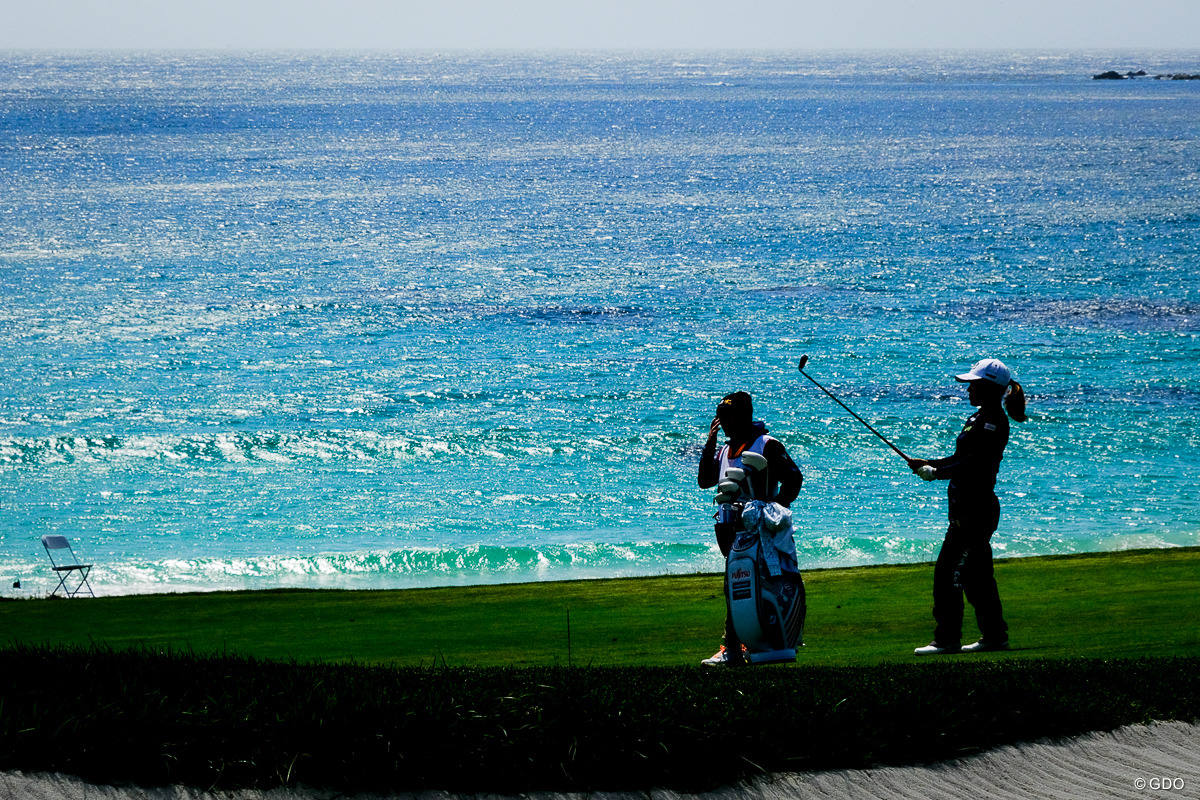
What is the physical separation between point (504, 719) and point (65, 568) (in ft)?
41.5

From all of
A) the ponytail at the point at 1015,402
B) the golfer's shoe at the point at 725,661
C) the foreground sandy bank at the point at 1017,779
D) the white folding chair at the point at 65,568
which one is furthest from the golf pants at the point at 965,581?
the white folding chair at the point at 65,568

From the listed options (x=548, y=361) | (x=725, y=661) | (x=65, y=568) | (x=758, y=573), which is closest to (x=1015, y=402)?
(x=758, y=573)

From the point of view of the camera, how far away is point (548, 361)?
3853 centimetres

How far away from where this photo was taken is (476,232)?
67.6 m

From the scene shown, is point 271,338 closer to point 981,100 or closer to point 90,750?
point 90,750

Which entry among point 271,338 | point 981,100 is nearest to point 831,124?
point 981,100

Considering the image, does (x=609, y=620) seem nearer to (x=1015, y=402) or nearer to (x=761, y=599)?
(x=761, y=599)

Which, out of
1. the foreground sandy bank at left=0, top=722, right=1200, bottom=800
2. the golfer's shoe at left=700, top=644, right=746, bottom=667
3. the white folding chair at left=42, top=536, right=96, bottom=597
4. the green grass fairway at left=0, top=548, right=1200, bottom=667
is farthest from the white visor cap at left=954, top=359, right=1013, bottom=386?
the white folding chair at left=42, top=536, right=96, bottom=597

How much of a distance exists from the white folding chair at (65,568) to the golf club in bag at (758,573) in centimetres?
1149

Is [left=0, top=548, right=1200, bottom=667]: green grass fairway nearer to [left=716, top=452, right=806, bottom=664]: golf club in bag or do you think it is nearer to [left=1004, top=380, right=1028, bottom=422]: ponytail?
[left=716, top=452, right=806, bottom=664]: golf club in bag

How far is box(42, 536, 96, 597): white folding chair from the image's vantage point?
17.7 metres

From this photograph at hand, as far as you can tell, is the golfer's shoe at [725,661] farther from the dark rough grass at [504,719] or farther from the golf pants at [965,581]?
the golf pants at [965,581]

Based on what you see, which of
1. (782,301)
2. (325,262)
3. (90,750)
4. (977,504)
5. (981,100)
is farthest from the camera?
(981,100)

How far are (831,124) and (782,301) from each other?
104 meters
